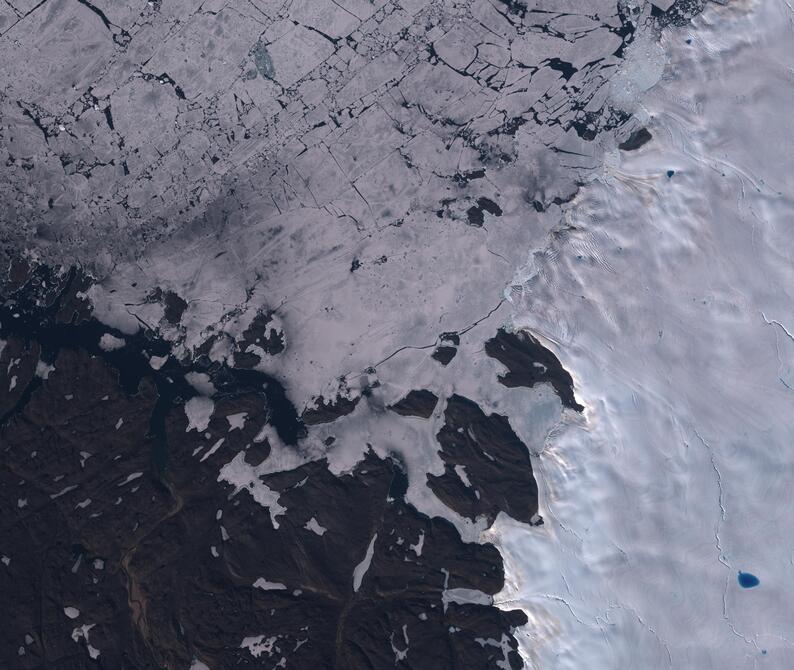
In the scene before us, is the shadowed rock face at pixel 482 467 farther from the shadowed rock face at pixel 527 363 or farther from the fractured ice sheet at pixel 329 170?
the shadowed rock face at pixel 527 363

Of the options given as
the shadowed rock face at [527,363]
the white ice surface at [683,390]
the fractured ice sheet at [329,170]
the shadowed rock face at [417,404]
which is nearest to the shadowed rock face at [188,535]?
the shadowed rock face at [417,404]

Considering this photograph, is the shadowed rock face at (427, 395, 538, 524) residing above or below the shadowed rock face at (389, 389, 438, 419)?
below

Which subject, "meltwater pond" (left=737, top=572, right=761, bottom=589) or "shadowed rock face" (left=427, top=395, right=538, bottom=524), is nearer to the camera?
"meltwater pond" (left=737, top=572, right=761, bottom=589)

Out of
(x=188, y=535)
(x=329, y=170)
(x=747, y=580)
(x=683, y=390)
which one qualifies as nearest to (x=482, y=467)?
(x=683, y=390)

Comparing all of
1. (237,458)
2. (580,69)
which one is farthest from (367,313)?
(580,69)

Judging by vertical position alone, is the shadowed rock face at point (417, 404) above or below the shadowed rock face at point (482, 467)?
above

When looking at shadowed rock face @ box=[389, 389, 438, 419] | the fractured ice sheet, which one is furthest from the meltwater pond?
shadowed rock face @ box=[389, 389, 438, 419]

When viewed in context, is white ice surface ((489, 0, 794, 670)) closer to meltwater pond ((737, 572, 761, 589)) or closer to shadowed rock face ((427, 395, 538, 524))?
meltwater pond ((737, 572, 761, 589))
